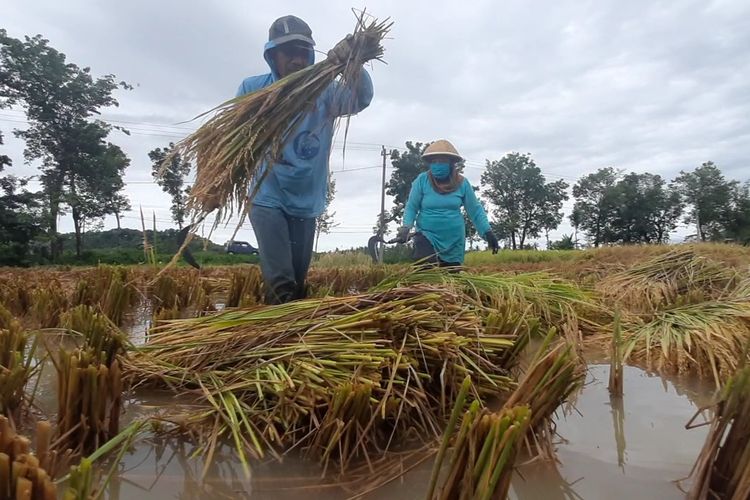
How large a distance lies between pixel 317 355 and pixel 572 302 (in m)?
2.33

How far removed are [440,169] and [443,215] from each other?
1.43 feet

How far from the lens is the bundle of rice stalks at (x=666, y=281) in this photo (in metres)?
4.08

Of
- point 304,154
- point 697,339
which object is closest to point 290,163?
point 304,154

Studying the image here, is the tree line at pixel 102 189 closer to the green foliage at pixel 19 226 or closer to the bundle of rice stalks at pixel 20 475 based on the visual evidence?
the green foliage at pixel 19 226

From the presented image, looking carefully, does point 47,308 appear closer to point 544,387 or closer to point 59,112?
point 544,387

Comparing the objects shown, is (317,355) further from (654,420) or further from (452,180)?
(452,180)

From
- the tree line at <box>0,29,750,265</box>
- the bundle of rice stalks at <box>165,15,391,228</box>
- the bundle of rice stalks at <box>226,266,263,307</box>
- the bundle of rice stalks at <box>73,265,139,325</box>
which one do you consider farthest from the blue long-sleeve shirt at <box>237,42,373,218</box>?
the tree line at <box>0,29,750,265</box>

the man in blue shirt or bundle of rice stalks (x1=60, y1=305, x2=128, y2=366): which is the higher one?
the man in blue shirt

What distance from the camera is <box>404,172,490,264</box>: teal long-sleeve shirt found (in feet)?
14.6

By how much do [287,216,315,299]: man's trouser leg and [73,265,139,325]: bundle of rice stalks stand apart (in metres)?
1.11

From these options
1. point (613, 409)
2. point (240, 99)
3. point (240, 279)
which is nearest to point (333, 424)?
point (613, 409)

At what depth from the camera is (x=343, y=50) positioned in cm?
255

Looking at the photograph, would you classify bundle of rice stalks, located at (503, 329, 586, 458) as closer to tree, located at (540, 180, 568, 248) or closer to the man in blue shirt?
the man in blue shirt

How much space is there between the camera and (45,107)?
25578 mm
